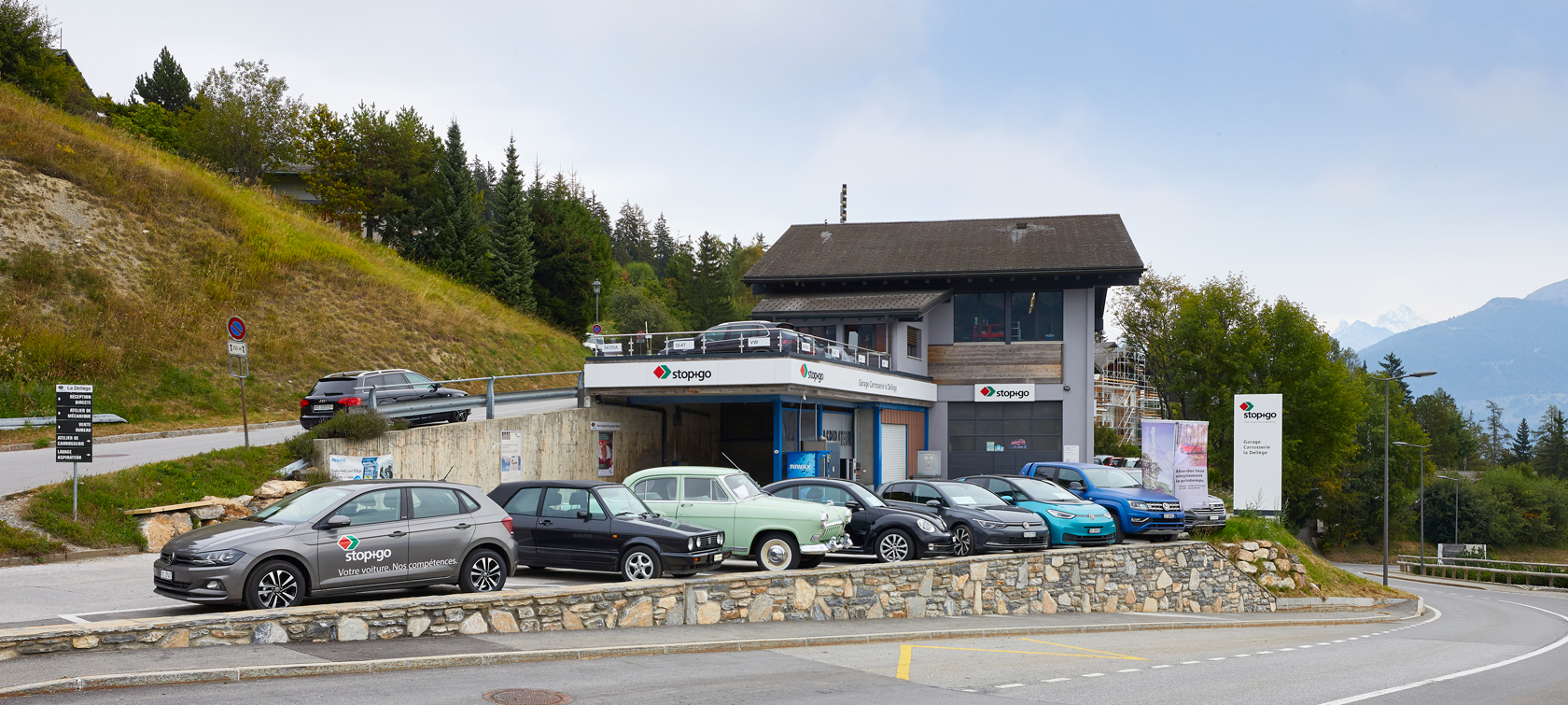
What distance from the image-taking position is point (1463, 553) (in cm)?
6384

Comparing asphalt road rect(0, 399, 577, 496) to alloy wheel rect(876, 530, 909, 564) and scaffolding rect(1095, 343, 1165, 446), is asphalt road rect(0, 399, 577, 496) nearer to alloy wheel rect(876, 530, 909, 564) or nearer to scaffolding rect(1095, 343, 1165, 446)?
alloy wheel rect(876, 530, 909, 564)

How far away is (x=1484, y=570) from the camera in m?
51.0

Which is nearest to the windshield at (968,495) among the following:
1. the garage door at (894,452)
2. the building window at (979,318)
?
the garage door at (894,452)

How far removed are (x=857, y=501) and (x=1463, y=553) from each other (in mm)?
62414

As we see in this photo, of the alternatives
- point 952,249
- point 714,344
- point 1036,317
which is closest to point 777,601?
point 714,344

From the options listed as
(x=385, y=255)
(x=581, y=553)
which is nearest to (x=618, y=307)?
(x=385, y=255)

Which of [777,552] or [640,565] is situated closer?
[640,565]

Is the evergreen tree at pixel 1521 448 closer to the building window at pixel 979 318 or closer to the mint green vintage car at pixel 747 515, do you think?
the building window at pixel 979 318

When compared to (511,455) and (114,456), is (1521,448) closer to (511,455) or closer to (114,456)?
(511,455)

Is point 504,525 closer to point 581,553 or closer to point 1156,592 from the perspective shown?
point 581,553

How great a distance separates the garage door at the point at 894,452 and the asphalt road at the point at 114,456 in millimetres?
16494

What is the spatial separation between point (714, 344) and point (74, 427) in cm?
1395

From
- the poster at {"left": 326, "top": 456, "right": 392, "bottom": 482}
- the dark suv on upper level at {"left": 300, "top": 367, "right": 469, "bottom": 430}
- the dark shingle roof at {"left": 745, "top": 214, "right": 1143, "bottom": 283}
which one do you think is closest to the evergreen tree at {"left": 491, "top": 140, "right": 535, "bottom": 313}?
the dark shingle roof at {"left": 745, "top": 214, "right": 1143, "bottom": 283}

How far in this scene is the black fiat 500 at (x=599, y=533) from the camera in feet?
46.3
